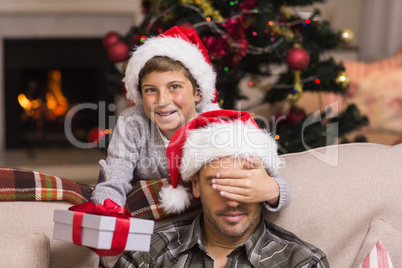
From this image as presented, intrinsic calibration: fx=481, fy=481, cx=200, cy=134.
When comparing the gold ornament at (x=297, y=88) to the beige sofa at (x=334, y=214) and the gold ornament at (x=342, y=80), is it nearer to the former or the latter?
the gold ornament at (x=342, y=80)

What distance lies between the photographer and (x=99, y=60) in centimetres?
510

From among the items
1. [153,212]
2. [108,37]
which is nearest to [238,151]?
[153,212]

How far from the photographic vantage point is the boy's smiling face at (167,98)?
1.57 metres

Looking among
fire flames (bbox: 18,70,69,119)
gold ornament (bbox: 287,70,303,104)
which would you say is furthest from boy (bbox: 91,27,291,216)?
fire flames (bbox: 18,70,69,119)

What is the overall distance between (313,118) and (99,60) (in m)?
2.99

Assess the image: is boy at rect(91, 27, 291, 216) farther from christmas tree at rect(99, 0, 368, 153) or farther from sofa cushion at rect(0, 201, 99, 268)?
christmas tree at rect(99, 0, 368, 153)

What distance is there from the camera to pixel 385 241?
1.28 meters

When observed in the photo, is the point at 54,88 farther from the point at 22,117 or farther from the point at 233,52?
the point at 233,52

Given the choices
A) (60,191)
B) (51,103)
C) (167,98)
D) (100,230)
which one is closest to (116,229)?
(100,230)

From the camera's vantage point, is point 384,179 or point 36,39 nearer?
point 384,179

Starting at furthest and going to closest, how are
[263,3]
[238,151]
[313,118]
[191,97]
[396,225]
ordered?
[313,118] → [263,3] → [191,97] → [396,225] → [238,151]

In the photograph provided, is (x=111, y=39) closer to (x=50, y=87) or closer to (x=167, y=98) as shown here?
(x=167, y=98)

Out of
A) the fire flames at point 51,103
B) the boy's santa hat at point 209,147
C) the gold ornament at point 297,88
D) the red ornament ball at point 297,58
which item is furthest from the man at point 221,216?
the fire flames at point 51,103

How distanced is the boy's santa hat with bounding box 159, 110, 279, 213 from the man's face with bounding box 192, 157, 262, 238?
0.9 inches
